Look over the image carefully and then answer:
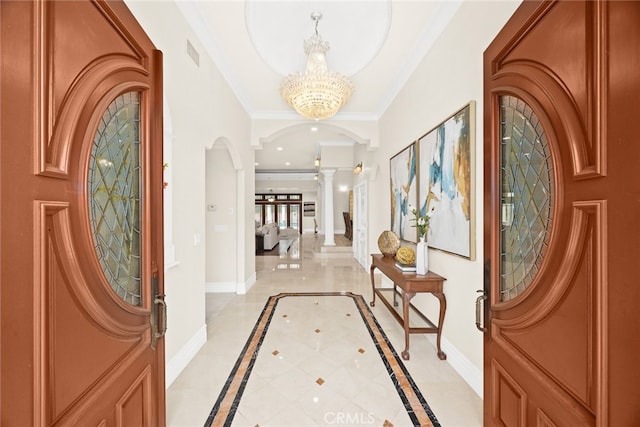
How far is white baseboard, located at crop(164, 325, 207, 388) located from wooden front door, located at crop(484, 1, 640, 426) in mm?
2383

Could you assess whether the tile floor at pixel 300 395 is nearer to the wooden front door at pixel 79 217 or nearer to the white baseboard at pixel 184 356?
the white baseboard at pixel 184 356

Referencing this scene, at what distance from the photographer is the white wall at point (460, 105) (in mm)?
2145

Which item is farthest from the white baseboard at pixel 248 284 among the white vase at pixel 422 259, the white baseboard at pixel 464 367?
the white baseboard at pixel 464 367

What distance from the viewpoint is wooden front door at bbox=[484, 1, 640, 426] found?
2.54ft

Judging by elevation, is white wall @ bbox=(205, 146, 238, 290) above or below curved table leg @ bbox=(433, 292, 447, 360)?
above

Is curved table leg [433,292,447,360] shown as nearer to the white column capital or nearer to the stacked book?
the stacked book

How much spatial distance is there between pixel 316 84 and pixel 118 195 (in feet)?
8.02

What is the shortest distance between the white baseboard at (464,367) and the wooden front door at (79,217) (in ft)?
7.42

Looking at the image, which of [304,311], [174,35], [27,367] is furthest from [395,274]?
[174,35]

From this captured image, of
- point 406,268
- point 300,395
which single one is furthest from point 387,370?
point 406,268

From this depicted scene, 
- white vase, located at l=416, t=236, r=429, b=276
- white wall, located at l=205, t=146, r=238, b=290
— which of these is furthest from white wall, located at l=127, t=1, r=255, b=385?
white vase, located at l=416, t=236, r=429, b=276

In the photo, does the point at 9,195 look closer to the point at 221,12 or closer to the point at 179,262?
the point at 179,262

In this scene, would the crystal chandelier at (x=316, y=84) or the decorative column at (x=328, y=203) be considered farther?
the decorative column at (x=328, y=203)

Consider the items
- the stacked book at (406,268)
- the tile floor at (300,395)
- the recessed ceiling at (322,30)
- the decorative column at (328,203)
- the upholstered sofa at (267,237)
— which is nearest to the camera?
the tile floor at (300,395)
